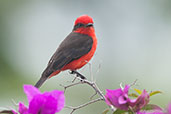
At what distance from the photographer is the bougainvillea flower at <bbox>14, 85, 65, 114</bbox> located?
1058 millimetres

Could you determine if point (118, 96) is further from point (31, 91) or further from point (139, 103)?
point (31, 91)

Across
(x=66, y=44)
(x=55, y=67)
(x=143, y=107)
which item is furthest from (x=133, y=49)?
(x=143, y=107)

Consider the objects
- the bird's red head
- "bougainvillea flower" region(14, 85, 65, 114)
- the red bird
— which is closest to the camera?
"bougainvillea flower" region(14, 85, 65, 114)

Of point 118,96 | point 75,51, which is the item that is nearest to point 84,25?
point 75,51

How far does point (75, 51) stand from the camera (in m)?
4.20

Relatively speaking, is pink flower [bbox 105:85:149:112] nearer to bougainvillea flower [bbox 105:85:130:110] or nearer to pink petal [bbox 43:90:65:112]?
bougainvillea flower [bbox 105:85:130:110]

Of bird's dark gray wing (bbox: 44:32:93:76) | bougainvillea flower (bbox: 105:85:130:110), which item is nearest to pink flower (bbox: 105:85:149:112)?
bougainvillea flower (bbox: 105:85:130:110)

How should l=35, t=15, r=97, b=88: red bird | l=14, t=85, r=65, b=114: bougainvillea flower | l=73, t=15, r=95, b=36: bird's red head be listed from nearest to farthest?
l=14, t=85, r=65, b=114: bougainvillea flower, l=35, t=15, r=97, b=88: red bird, l=73, t=15, r=95, b=36: bird's red head

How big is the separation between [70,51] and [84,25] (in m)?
0.48

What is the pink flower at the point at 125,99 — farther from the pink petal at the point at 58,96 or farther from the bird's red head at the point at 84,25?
the bird's red head at the point at 84,25

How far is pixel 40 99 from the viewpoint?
1.06m

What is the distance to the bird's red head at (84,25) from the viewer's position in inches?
175

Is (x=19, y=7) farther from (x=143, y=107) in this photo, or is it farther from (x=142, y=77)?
(x=143, y=107)

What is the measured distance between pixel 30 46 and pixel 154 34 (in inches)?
139
